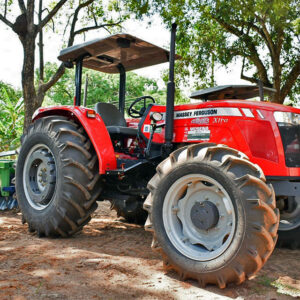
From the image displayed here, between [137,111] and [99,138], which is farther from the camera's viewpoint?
[137,111]

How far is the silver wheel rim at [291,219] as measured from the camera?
186 inches

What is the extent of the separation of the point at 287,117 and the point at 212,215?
148cm

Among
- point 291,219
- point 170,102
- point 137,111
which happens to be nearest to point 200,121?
point 170,102

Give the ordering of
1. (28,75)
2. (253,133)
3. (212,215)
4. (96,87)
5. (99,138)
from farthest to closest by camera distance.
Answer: (96,87)
(28,75)
(99,138)
(253,133)
(212,215)

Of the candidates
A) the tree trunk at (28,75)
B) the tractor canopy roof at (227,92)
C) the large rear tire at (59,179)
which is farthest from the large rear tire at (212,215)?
the tree trunk at (28,75)

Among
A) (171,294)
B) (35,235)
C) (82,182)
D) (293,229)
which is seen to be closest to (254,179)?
(171,294)

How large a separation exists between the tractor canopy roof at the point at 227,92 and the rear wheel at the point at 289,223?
1.58 m

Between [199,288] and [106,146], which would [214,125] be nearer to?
[106,146]

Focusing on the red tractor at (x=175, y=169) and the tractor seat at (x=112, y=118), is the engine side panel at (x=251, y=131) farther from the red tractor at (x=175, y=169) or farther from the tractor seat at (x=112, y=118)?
the tractor seat at (x=112, y=118)

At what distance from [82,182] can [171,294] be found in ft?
6.72

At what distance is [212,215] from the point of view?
135 inches

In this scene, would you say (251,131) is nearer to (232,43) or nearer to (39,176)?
(39,176)

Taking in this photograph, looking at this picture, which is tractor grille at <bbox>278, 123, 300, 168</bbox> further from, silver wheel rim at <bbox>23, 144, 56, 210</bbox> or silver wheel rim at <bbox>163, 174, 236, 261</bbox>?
silver wheel rim at <bbox>23, 144, 56, 210</bbox>

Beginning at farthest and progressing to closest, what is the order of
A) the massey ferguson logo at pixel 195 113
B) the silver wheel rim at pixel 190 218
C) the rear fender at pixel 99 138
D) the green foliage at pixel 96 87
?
1. the green foliage at pixel 96 87
2. the rear fender at pixel 99 138
3. the massey ferguson logo at pixel 195 113
4. the silver wheel rim at pixel 190 218
